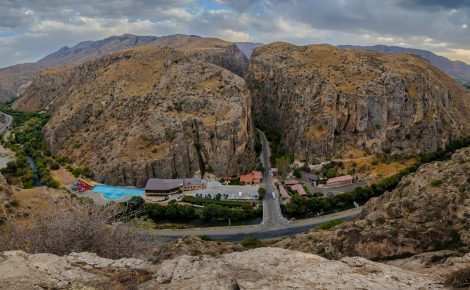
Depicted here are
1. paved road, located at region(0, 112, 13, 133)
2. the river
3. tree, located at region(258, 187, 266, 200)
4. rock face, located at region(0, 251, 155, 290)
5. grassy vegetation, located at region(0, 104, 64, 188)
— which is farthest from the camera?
paved road, located at region(0, 112, 13, 133)

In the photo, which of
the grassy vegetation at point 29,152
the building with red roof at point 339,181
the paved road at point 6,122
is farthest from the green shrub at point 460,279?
the paved road at point 6,122

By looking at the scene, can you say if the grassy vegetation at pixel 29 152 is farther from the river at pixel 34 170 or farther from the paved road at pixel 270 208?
the paved road at pixel 270 208

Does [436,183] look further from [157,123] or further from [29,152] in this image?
[29,152]

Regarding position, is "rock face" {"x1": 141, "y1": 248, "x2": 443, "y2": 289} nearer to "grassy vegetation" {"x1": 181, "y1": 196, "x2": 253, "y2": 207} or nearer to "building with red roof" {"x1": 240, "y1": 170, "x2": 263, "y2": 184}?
"grassy vegetation" {"x1": 181, "y1": 196, "x2": 253, "y2": 207}

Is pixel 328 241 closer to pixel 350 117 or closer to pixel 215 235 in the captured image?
pixel 215 235

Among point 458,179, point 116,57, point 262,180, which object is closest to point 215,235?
point 262,180

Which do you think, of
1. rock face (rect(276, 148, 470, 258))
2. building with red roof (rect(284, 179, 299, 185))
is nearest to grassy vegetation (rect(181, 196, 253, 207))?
building with red roof (rect(284, 179, 299, 185))
